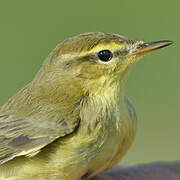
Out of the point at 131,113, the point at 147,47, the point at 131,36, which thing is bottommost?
the point at 131,113

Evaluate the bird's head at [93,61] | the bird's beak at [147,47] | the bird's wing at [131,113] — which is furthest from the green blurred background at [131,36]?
the bird's head at [93,61]

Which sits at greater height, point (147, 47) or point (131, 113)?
point (147, 47)

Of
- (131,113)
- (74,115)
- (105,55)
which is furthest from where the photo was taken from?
(131,113)

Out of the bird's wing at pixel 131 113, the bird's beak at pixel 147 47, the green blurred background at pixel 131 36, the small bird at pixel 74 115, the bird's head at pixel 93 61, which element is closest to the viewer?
the small bird at pixel 74 115

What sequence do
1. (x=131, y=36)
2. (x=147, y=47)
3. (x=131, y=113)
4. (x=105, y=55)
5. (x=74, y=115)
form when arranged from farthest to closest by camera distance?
1. (x=131, y=36)
2. (x=131, y=113)
3. (x=147, y=47)
4. (x=105, y=55)
5. (x=74, y=115)

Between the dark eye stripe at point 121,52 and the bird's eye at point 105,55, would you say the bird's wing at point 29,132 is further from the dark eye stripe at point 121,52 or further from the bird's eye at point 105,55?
the dark eye stripe at point 121,52

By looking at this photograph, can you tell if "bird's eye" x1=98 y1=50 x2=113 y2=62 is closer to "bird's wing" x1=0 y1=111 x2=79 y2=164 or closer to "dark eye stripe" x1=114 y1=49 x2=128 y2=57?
"dark eye stripe" x1=114 y1=49 x2=128 y2=57

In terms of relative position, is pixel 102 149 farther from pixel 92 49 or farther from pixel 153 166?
pixel 153 166

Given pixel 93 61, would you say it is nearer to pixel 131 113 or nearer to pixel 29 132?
pixel 131 113

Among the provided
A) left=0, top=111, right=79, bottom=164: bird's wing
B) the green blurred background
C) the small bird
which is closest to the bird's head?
the small bird

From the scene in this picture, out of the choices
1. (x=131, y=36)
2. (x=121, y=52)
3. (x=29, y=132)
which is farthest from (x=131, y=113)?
(x=131, y=36)
